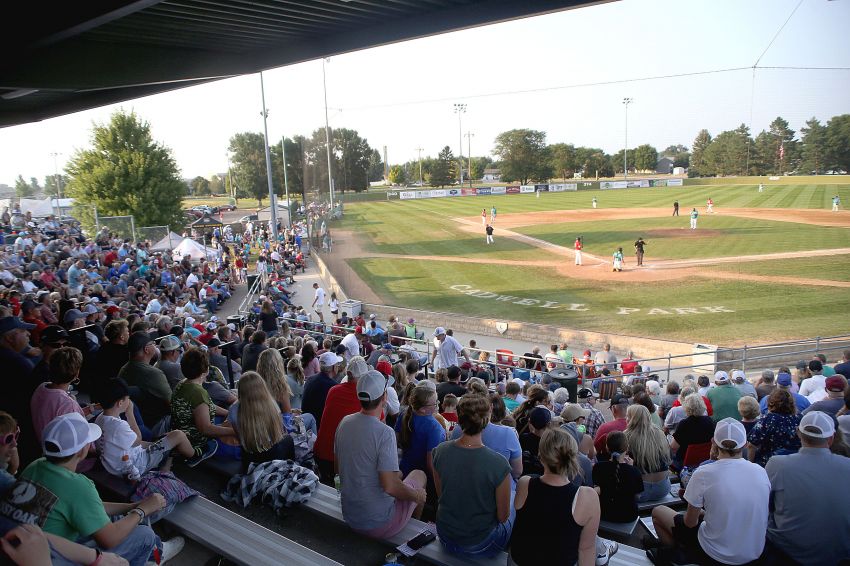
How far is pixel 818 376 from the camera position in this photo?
8867 mm

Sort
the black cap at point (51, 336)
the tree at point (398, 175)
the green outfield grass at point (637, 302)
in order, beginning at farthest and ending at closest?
the tree at point (398, 175) < the green outfield grass at point (637, 302) < the black cap at point (51, 336)

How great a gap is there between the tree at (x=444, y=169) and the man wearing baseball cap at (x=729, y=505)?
4293 centimetres

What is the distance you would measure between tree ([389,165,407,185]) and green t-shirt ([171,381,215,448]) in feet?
162

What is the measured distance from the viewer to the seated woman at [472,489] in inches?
138

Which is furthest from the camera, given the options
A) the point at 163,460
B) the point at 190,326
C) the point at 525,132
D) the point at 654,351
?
the point at 525,132

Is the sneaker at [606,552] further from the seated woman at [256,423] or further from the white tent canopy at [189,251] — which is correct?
the white tent canopy at [189,251]

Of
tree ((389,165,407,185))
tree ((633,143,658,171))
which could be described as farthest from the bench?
tree ((389,165,407,185))

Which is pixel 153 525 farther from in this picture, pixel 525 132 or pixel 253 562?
pixel 525 132

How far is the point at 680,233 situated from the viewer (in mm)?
32500

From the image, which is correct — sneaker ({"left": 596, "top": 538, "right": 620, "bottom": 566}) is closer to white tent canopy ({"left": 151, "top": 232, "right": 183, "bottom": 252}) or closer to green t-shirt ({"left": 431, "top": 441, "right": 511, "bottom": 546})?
green t-shirt ({"left": 431, "top": 441, "right": 511, "bottom": 546})

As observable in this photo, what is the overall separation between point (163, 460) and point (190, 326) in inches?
359

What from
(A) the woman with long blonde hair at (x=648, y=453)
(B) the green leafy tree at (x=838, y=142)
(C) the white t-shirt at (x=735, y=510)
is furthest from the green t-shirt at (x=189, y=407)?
(B) the green leafy tree at (x=838, y=142)

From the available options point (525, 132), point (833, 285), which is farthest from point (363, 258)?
point (833, 285)

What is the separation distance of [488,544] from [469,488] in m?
0.42
